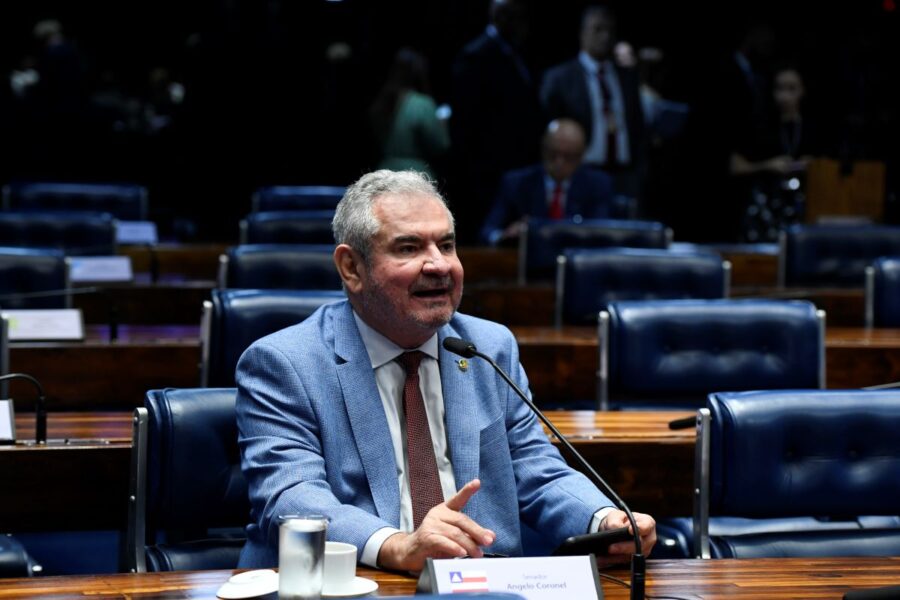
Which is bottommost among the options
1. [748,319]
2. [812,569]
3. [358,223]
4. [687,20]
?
[812,569]

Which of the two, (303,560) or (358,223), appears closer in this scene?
(303,560)

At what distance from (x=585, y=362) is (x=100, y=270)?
6.52 feet

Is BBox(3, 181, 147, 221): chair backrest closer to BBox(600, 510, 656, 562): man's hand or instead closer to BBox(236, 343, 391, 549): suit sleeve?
BBox(236, 343, 391, 549): suit sleeve

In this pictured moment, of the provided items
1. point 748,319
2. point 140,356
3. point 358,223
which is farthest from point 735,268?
point 358,223

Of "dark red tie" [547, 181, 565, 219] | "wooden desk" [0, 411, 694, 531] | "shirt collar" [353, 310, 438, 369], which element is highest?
"dark red tie" [547, 181, 565, 219]

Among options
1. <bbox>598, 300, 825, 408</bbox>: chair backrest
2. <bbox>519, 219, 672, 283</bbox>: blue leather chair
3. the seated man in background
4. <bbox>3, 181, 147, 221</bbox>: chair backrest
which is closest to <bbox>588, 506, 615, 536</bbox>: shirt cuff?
<bbox>598, 300, 825, 408</bbox>: chair backrest

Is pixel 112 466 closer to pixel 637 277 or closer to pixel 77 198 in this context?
pixel 637 277

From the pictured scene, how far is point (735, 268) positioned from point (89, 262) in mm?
3229

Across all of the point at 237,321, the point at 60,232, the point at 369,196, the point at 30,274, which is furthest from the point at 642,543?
the point at 60,232

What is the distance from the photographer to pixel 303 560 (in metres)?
2.03

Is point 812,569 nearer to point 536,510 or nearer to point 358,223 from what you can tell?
point 536,510

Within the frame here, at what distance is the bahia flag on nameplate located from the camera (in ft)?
6.72

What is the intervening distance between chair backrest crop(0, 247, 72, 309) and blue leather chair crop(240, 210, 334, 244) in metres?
1.36

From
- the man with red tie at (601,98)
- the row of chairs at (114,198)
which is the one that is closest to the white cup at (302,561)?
the row of chairs at (114,198)
